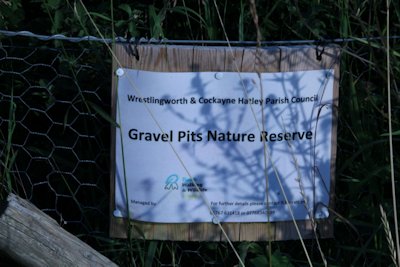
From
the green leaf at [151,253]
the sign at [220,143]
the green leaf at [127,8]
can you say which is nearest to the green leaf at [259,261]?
the sign at [220,143]

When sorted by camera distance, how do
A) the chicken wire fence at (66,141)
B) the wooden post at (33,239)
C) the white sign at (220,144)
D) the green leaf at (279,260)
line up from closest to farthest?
the wooden post at (33,239) < the white sign at (220,144) < the green leaf at (279,260) < the chicken wire fence at (66,141)

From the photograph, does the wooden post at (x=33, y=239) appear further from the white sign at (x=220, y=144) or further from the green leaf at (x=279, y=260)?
the green leaf at (x=279, y=260)

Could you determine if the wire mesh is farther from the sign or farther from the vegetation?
the sign

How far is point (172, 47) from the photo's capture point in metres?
2.36

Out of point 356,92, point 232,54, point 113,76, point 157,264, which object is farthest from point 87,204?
point 356,92

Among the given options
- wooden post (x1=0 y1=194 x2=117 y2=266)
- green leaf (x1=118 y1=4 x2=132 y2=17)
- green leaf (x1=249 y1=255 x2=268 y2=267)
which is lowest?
green leaf (x1=249 y1=255 x2=268 y2=267)

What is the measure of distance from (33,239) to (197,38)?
1.08 metres

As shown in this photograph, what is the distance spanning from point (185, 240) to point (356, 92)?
0.74m

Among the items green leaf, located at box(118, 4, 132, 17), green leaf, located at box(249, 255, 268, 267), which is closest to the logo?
green leaf, located at box(249, 255, 268, 267)

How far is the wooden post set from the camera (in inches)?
83.6

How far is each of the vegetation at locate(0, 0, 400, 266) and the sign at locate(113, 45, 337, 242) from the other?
0.47ft

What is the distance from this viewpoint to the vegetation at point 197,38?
258cm

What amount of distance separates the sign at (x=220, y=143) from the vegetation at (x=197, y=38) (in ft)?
0.47

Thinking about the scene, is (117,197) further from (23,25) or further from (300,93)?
(23,25)
